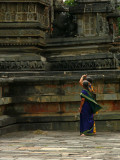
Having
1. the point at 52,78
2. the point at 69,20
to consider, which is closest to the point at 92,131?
the point at 52,78

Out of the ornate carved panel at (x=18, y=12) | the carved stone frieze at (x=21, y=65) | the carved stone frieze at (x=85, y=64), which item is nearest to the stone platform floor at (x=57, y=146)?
the carved stone frieze at (x=21, y=65)

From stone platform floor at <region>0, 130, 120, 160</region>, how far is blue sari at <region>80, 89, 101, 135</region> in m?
0.24

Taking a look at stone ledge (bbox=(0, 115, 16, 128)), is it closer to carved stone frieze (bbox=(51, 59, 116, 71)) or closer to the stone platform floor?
the stone platform floor

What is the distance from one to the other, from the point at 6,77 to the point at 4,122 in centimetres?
133

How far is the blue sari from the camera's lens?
30.9ft

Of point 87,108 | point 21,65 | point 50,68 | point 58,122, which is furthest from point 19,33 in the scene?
point 87,108

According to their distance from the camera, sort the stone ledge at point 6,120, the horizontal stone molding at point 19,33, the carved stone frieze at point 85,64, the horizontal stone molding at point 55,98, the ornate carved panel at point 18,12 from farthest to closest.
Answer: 1. the ornate carved panel at point 18,12
2. the horizontal stone molding at point 19,33
3. the carved stone frieze at point 85,64
4. the horizontal stone molding at point 55,98
5. the stone ledge at point 6,120

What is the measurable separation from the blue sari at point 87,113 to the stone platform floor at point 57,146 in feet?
0.78

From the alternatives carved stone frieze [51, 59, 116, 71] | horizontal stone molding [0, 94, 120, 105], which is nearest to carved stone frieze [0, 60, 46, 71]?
carved stone frieze [51, 59, 116, 71]

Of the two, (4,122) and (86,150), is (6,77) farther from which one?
(86,150)

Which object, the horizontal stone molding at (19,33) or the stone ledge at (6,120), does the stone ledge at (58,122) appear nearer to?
the stone ledge at (6,120)

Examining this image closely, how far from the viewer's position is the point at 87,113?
9.51 m

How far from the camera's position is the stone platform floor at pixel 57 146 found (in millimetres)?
6422

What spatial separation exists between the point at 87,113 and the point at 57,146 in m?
2.07
